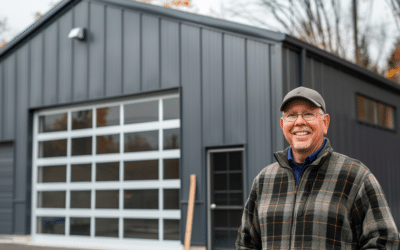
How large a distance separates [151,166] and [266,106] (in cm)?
278

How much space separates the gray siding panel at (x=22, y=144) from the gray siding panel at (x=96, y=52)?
1.21m

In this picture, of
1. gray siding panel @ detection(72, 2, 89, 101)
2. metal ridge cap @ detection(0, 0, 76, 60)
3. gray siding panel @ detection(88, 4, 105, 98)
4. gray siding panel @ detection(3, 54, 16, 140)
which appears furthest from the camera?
gray siding panel @ detection(3, 54, 16, 140)

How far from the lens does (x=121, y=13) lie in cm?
1010

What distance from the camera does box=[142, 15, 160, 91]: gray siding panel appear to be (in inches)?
372

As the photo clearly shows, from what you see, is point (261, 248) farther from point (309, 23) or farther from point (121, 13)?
point (309, 23)

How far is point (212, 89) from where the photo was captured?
28.4ft

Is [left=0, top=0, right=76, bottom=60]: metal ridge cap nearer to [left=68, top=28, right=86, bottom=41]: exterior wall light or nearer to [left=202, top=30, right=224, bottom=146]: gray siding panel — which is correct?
[left=68, top=28, right=86, bottom=41]: exterior wall light

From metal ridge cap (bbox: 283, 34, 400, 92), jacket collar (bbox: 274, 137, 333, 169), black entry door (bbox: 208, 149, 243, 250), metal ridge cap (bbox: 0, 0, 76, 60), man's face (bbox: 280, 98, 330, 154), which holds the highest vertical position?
metal ridge cap (bbox: 0, 0, 76, 60)

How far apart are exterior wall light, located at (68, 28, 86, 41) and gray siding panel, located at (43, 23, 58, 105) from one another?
73 cm

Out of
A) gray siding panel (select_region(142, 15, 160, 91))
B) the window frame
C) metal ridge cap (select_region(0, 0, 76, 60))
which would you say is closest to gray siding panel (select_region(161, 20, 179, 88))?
gray siding panel (select_region(142, 15, 160, 91))

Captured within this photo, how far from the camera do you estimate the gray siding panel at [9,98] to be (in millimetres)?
11570

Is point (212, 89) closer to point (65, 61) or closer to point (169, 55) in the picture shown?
point (169, 55)

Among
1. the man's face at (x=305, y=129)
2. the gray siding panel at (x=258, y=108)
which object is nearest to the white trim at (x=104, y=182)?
the gray siding panel at (x=258, y=108)

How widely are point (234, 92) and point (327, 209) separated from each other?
6.50m
